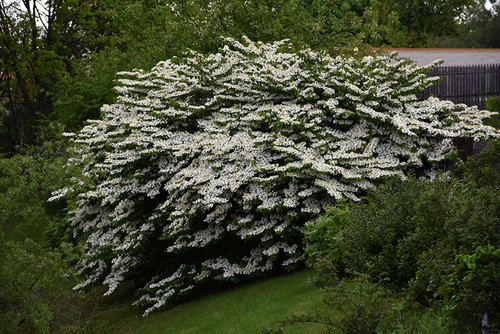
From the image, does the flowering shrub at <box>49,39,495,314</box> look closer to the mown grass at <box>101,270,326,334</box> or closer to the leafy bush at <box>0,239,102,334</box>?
the mown grass at <box>101,270,326,334</box>

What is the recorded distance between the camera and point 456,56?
2322cm

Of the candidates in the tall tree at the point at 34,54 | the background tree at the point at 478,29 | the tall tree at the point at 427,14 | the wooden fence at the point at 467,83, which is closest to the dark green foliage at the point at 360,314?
the wooden fence at the point at 467,83

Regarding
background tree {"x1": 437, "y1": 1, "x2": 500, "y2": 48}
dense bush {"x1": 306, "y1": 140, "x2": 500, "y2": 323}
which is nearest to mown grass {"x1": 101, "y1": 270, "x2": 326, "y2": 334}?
dense bush {"x1": 306, "y1": 140, "x2": 500, "y2": 323}

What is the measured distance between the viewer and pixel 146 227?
977cm

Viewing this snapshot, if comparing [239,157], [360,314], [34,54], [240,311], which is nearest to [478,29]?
[34,54]

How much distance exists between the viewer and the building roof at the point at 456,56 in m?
22.8

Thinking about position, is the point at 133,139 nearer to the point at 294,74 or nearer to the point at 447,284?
the point at 294,74

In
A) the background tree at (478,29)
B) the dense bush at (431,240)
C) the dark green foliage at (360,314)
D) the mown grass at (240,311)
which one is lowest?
the mown grass at (240,311)

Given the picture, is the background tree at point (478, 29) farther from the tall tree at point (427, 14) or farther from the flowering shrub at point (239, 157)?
the flowering shrub at point (239, 157)

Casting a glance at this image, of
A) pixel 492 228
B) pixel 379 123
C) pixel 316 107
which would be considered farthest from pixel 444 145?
pixel 492 228

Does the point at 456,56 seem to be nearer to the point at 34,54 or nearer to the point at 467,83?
the point at 467,83

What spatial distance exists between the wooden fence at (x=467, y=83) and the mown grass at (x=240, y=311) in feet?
39.1

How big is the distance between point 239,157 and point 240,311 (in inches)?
94.5

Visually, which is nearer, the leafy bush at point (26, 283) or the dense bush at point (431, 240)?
the dense bush at point (431, 240)
